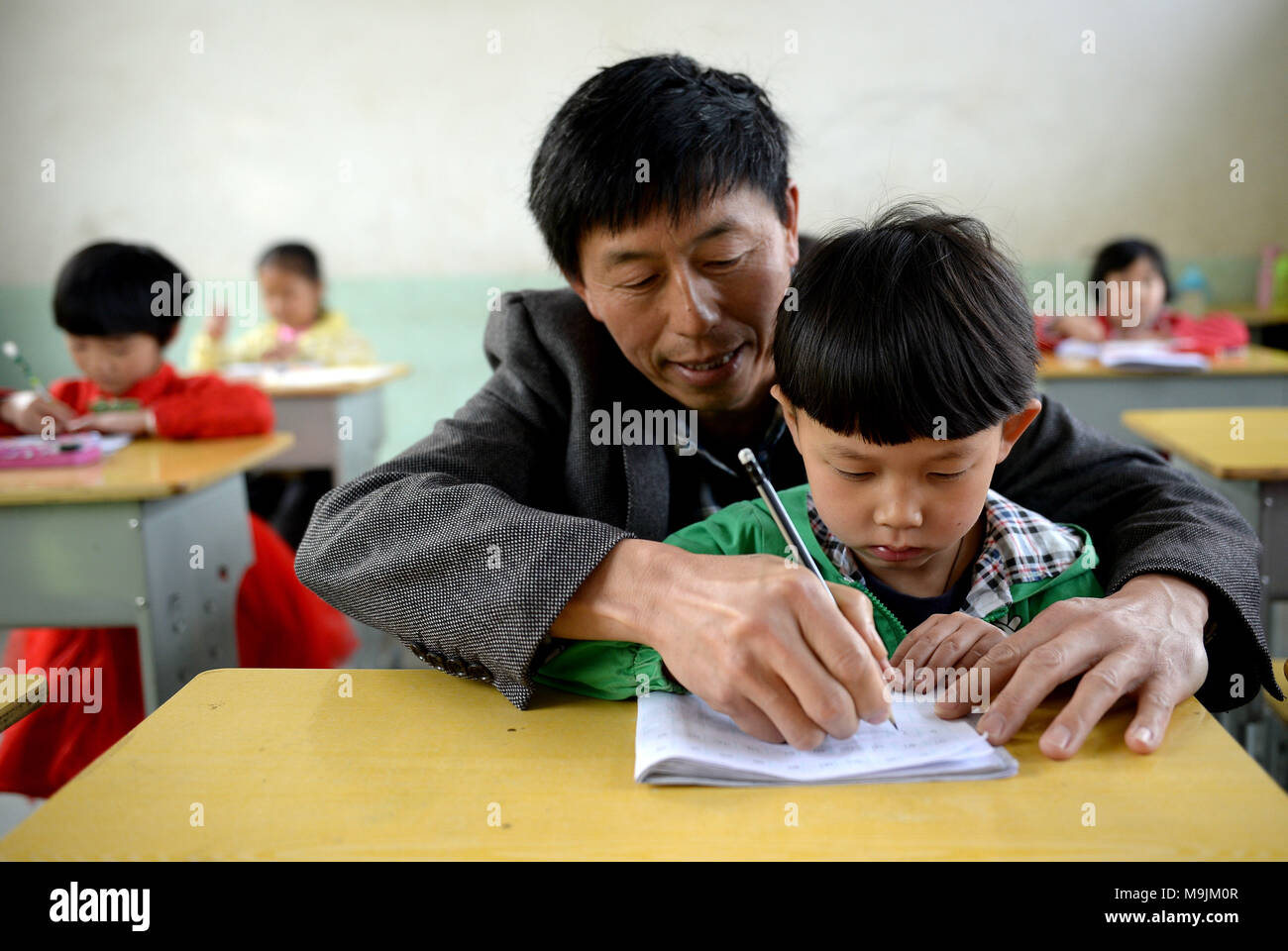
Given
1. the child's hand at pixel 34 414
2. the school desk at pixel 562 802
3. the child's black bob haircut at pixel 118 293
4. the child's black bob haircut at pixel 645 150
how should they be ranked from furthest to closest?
the child's black bob haircut at pixel 118 293 < the child's hand at pixel 34 414 < the child's black bob haircut at pixel 645 150 < the school desk at pixel 562 802

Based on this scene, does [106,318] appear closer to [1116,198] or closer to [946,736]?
[946,736]

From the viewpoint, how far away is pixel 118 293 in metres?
3.00

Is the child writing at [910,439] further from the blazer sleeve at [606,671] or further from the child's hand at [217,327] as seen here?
the child's hand at [217,327]

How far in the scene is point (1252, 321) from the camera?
5.30m

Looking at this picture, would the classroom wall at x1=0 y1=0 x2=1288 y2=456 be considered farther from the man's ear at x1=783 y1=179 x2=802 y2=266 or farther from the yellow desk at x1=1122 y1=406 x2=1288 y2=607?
the man's ear at x1=783 y1=179 x2=802 y2=266

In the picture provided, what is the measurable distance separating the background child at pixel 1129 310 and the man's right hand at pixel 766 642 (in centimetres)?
357

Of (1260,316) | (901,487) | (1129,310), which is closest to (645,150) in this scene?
(901,487)

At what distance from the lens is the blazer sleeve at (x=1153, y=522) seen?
1.11 metres

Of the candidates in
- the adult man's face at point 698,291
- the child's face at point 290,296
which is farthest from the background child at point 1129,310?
the child's face at point 290,296

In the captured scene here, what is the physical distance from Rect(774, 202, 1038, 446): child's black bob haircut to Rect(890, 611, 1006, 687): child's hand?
0.19 metres

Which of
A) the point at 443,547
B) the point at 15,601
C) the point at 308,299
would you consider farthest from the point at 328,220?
the point at 443,547
